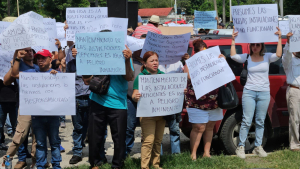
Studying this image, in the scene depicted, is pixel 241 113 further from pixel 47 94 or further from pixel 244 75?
pixel 47 94

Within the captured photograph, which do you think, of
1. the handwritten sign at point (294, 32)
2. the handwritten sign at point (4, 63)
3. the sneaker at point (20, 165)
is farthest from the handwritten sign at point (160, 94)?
the handwritten sign at point (4, 63)

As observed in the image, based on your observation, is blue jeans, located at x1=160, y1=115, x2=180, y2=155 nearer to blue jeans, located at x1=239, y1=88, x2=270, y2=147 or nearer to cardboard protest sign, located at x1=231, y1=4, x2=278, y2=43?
blue jeans, located at x1=239, y1=88, x2=270, y2=147

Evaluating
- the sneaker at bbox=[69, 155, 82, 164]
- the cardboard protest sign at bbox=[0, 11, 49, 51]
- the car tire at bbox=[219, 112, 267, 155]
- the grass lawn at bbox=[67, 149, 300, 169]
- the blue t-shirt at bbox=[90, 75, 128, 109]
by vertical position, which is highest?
the cardboard protest sign at bbox=[0, 11, 49, 51]

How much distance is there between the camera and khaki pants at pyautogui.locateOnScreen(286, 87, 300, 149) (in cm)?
567

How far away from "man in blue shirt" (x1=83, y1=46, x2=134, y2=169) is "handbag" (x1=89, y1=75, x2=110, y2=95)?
95mm

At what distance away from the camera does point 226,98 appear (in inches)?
207

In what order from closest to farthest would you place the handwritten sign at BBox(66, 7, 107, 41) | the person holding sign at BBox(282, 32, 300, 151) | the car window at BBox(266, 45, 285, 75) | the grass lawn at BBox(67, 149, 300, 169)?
the grass lawn at BBox(67, 149, 300, 169) → the person holding sign at BBox(282, 32, 300, 151) → the car window at BBox(266, 45, 285, 75) → the handwritten sign at BBox(66, 7, 107, 41)

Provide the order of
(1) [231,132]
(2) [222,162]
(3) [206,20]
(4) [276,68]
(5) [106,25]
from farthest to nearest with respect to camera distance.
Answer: (3) [206,20] → (4) [276,68] → (1) [231,132] → (2) [222,162] → (5) [106,25]

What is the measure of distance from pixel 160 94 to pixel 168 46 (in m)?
0.94

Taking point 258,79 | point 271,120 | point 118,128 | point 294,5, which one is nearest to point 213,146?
point 271,120

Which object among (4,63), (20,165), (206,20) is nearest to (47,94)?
(20,165)

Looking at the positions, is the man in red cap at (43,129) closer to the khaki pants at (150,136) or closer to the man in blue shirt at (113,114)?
the man in blue shirt at (113,114)

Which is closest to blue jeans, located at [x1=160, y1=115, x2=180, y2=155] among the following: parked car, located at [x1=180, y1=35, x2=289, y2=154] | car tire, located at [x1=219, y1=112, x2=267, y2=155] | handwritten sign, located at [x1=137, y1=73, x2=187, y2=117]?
parked car, located at [x1=180, y1=35, x2=289, y2=154]

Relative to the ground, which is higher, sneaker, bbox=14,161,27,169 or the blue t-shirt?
the blue t-shirt
